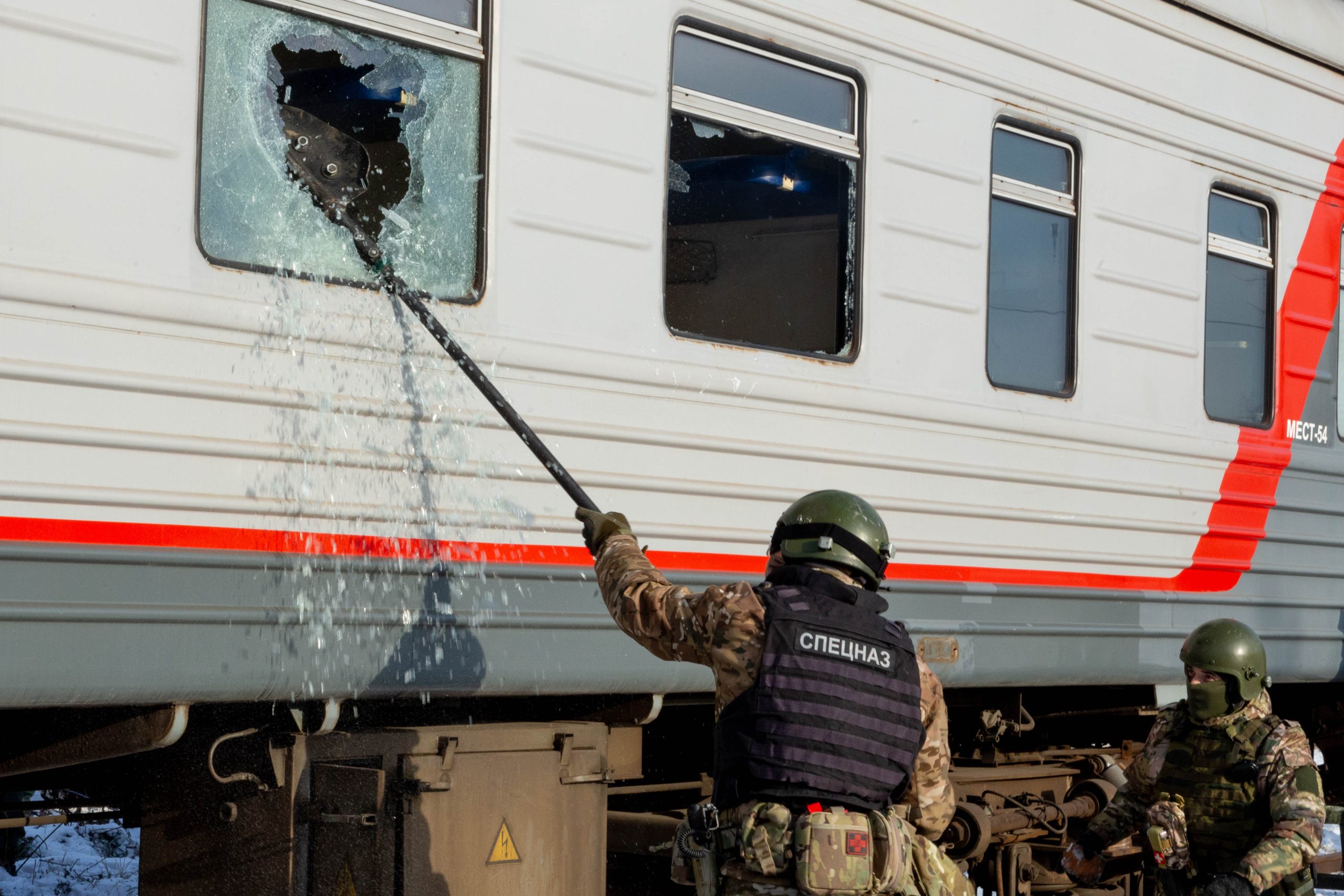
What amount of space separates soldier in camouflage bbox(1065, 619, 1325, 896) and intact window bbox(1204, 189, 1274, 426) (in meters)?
1.58

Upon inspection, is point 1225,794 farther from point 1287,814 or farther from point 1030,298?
point 1030,298

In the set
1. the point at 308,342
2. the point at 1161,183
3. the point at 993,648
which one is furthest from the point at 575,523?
the point at 1161,183

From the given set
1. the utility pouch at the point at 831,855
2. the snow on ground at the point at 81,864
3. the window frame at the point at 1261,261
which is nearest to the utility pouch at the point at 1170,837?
the utility pouch at the point at 831,855

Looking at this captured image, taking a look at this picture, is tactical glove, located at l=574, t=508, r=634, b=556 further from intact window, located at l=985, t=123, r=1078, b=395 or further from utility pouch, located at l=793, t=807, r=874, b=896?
intact window, located at l=985, t=123, r=1078, b=395

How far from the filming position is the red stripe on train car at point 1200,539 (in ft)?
10.7

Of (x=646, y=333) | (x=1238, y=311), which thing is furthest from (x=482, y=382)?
(x=1238, y=311)

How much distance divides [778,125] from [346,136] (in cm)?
132

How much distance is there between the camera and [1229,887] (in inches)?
165

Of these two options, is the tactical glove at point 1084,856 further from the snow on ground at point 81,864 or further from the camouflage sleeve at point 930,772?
the snow on ground at point 81,864

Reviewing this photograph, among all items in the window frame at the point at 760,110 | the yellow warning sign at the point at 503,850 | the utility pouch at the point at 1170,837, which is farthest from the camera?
the utility pouch at the point at 1170,837

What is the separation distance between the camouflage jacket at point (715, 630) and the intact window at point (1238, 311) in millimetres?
2676

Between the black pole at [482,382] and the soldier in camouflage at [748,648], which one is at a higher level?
the black pole at [482,382]

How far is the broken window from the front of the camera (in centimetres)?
343

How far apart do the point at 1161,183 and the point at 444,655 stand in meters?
3.26
